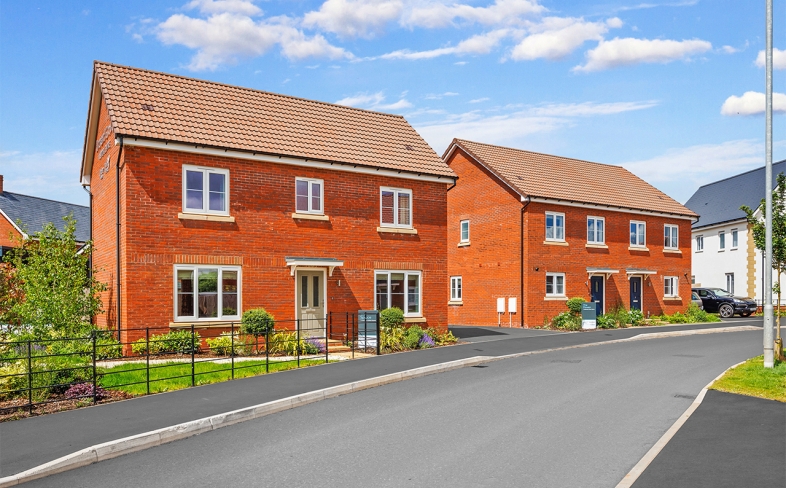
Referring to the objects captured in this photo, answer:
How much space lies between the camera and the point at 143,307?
18.4m

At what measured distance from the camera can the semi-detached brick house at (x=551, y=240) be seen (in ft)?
102

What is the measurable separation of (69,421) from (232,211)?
35.0 feet

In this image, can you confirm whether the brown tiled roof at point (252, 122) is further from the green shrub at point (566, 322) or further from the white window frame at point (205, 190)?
the green shrub at point (566, 322)

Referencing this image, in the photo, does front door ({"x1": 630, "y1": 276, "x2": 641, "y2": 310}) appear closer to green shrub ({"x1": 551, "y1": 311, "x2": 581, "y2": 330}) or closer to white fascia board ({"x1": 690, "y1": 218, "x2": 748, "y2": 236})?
green shrub ({"x1": 551, "y1": 311, "x2": 581, "y2": 330})

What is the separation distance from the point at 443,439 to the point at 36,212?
42.7 m

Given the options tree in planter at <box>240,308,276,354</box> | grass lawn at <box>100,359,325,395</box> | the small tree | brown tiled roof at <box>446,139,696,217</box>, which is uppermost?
brown tiled roof at <box>446,139,696,217</box>

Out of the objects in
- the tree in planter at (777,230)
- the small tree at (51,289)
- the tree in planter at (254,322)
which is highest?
the tree in planter at (777,230)

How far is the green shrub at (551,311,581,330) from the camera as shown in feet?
97.1

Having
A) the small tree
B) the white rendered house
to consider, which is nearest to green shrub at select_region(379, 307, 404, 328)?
the small tree

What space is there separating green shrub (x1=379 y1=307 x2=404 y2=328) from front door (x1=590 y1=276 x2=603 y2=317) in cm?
1478

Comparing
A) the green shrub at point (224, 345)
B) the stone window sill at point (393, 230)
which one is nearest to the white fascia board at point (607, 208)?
the stone window sill at point (393, 230)

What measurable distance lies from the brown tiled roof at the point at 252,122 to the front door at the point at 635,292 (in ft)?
50.0

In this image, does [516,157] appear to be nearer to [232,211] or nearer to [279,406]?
[232,211]

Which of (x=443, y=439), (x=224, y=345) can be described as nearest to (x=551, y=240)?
(x=224, y=345)
